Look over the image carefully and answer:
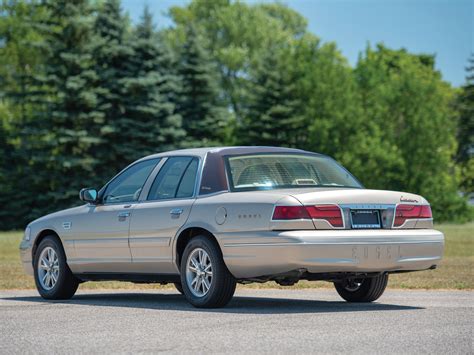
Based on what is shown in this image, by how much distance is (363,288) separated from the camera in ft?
39.0

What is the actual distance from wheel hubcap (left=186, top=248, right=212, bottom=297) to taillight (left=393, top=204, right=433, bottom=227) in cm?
195

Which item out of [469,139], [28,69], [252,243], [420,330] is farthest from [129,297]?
[469,139]

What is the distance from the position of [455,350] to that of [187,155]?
5031 mm

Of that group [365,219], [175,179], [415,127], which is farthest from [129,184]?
[415,127]

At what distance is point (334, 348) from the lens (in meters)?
7.52

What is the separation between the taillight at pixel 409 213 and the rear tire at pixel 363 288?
37.7 inches

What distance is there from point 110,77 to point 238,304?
47715 millimetres

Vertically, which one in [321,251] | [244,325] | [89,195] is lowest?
[244,325]

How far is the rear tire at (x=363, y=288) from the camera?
38.7 ft

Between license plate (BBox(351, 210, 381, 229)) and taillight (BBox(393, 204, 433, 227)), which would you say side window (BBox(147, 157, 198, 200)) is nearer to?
license plate (BBox(351, 210, 381, 229))

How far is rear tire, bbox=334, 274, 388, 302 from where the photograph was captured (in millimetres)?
11781

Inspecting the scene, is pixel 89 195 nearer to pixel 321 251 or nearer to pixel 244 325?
pixel 321 251

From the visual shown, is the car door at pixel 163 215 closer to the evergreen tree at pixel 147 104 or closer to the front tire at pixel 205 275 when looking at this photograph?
the front tire at pixel 205 275

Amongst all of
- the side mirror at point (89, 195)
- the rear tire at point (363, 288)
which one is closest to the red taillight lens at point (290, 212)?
the rear tire at point (363, 288)
